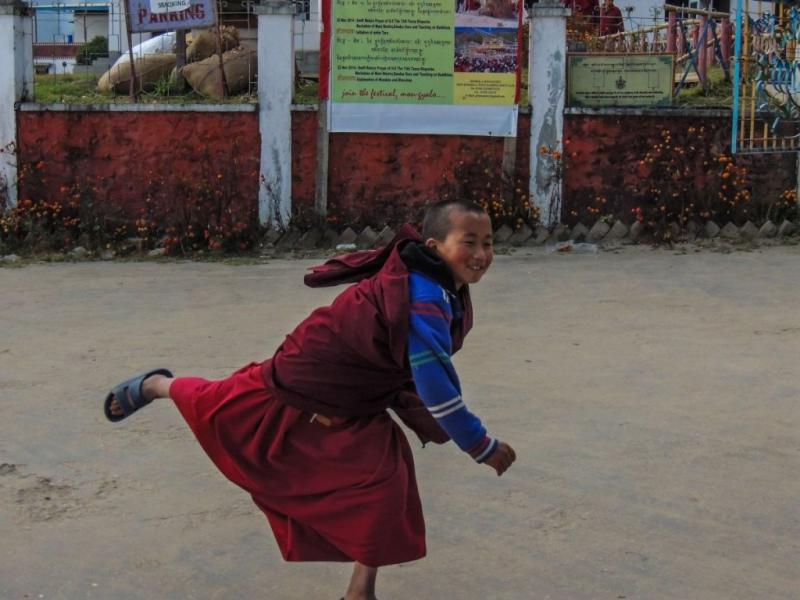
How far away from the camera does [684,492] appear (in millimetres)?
4070

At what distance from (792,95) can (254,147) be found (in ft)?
16.1

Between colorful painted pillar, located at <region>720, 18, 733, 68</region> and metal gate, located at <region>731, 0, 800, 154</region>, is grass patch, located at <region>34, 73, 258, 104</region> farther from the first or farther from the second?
colorful painted pillar, located at <region>720, 18, 733, 68</region>

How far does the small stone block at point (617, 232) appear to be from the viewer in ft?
33.4

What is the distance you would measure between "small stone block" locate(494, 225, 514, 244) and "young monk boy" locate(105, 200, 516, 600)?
7048mm

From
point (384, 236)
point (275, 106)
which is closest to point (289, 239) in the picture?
point (384, 236)

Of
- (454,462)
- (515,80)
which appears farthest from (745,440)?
(515,80)

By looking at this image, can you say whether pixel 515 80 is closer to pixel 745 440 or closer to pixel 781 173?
pixel 781 173

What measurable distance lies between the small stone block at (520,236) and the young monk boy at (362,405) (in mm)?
7075

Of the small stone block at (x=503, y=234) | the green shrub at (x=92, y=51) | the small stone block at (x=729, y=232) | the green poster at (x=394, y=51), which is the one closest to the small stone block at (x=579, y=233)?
the small stone block at (x=503, y=234)

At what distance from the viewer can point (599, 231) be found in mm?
10203

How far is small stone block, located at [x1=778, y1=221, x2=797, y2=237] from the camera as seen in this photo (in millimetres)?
10000

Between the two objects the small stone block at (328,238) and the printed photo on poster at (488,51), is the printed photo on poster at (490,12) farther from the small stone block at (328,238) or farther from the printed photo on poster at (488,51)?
the small stone block at (328,238)

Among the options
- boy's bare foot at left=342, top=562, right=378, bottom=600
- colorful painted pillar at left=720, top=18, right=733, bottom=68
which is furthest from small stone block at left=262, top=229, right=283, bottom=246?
boy's bare foot at left=342, top=562, right=378, bottom=600

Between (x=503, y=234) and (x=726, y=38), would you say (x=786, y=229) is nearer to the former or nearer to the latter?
(x=503, y=234)
